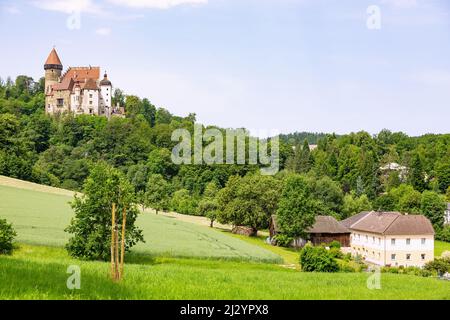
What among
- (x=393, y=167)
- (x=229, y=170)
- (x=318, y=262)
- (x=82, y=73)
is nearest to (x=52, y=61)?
(x=82, y=73)

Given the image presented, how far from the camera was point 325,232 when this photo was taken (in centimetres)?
6253

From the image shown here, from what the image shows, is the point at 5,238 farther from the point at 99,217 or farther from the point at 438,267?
the point at 438,267

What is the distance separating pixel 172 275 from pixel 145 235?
73.8 feet

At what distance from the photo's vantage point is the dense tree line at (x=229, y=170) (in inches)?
2552

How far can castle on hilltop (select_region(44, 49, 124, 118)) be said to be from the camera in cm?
14162

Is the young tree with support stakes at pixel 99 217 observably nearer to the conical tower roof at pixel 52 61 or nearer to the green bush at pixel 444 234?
the green bush at pixel 444 234

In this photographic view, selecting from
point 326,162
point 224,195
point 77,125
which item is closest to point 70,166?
point 77,125

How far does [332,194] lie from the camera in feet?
274

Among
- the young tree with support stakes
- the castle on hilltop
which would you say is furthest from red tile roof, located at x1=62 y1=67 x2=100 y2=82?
the young tree with support stakes

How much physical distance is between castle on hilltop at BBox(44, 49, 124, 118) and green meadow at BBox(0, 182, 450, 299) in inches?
3834

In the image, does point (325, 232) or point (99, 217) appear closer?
point (99, 217)

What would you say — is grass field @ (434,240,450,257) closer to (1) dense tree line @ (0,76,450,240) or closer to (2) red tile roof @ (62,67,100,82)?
(1) dense tree line @ (0,76,450,240)
